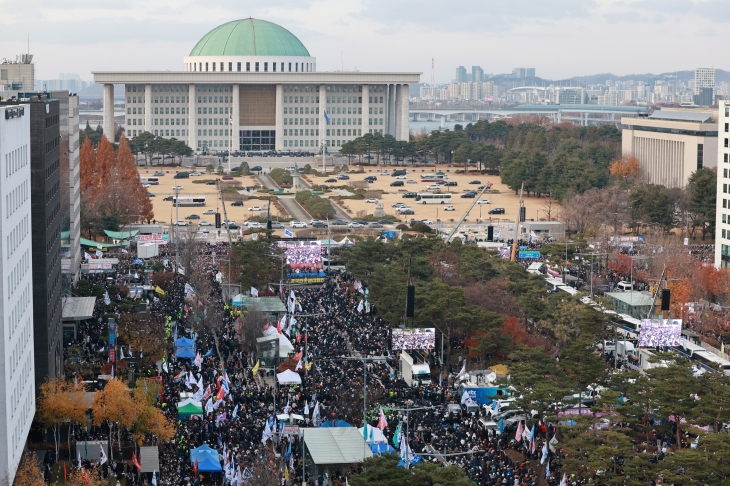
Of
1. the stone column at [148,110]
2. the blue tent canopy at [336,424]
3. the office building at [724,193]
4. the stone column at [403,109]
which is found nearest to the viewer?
the blue tent canopy at [336,424]

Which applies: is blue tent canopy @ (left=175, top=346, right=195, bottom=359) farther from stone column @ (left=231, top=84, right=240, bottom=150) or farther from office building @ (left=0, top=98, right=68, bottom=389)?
stone column @ (left=231, top=84, right=240, bottom=150)

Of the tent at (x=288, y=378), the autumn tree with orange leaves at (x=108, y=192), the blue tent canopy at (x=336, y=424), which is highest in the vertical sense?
the autumn tree with orange leaves at (x=108, y=192)

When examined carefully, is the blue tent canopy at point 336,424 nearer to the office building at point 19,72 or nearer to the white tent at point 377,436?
the white tent at point 377,436

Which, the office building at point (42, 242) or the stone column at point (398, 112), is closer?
the office building at point (42, 242)

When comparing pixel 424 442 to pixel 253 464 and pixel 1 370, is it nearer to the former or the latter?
pixel 253 464

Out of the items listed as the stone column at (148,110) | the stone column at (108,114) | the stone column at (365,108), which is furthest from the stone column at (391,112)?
the stone column at (108,114)

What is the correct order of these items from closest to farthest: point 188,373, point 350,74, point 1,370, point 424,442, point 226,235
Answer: point 1,370 → point 424,442 → point 188,373 → point 226,235 → point 350,74

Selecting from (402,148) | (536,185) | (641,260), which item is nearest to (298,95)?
(402,148)

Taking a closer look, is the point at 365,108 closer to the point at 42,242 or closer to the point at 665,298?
the point at 665,298
